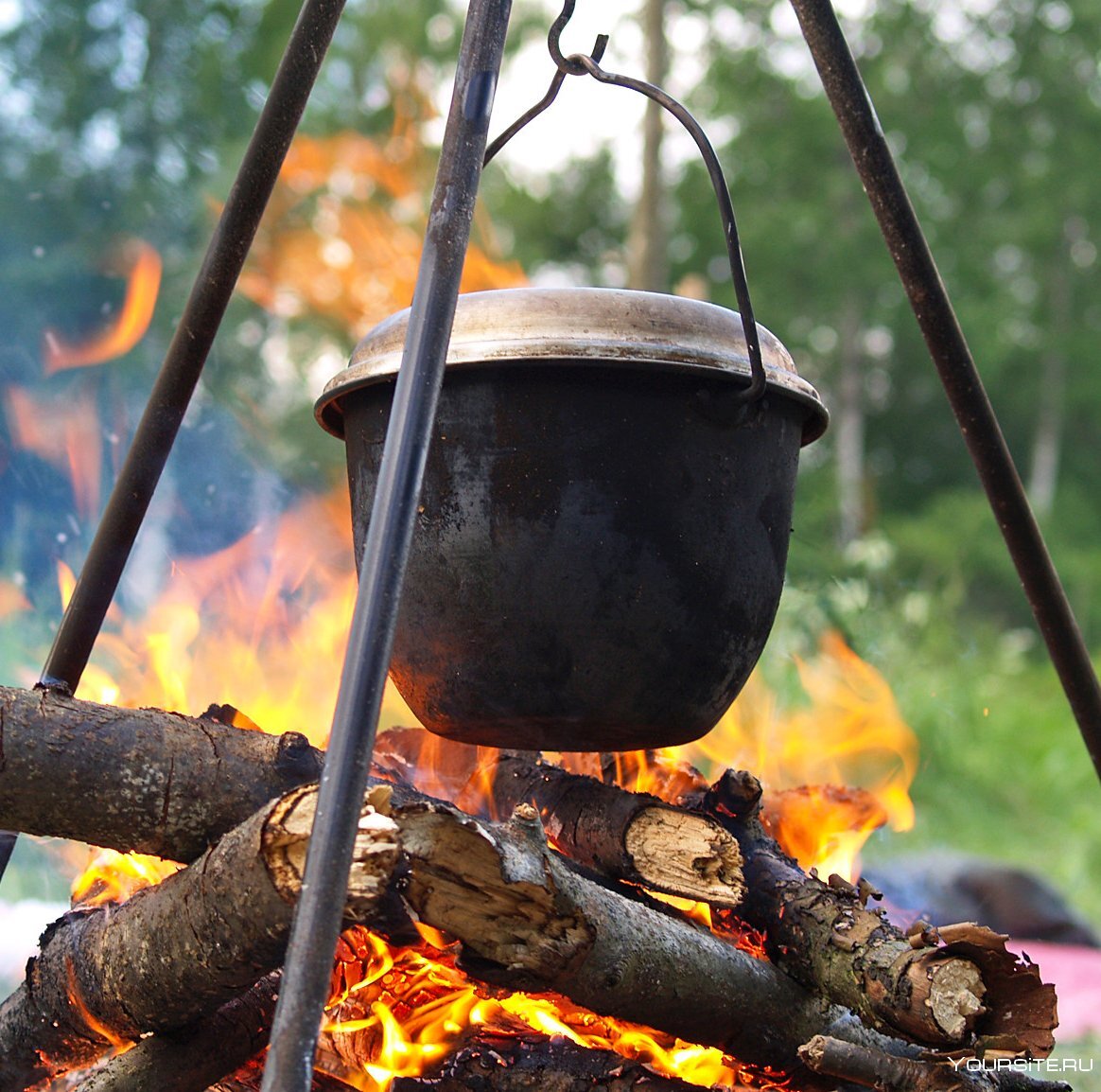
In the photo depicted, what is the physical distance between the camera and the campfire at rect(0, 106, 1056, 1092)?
4.87 ft

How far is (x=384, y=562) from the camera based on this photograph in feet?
4.31

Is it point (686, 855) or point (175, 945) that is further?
point (686, 855)

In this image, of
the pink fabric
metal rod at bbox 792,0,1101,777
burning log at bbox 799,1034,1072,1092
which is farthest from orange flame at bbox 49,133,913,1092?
the pink fabric

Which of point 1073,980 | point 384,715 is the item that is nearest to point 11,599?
point 384,715

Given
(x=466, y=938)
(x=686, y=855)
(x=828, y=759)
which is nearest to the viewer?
(x=466, y=938)

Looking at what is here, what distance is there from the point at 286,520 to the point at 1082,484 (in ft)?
50.2

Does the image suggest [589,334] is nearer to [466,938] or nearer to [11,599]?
[466,938]

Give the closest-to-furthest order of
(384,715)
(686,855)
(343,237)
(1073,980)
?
(686,855) → (1073,980) → (384,715) → (343,237)

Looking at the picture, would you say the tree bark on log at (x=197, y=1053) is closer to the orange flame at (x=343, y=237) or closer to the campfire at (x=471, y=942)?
the campfire at (x=471, y=942)

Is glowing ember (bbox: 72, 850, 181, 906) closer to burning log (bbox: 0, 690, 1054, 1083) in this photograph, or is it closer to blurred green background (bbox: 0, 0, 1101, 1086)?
burning log (bbox: 0, 690, 1054, 1083)

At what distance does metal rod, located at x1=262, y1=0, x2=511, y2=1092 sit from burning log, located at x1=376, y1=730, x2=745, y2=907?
0.82 m

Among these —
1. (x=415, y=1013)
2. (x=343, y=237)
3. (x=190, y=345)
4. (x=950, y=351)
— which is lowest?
(x=415, y=1013)

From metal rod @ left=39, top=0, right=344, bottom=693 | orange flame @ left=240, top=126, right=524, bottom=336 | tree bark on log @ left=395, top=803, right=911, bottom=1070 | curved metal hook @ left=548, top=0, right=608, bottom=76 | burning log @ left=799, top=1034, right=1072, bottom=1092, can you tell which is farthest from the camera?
orange flame @ left=240, top=126, right=524, bottom=336

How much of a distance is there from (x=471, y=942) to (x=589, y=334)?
86 centimetres
